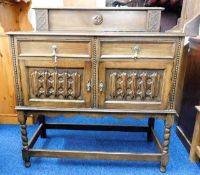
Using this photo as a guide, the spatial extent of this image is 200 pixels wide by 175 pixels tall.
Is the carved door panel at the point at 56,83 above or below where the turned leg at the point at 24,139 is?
above

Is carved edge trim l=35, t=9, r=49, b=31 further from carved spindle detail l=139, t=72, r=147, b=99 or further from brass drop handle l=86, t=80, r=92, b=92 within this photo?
carved spindle detail l=139, t=72, r=147, b=99

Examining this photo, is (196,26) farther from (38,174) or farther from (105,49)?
(38,174)

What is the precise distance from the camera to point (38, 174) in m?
1.73

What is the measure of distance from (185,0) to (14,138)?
7.72ft

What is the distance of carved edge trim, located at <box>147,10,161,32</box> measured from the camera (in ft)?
5.32

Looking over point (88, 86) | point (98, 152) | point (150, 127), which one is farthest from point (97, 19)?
point (150, 127)

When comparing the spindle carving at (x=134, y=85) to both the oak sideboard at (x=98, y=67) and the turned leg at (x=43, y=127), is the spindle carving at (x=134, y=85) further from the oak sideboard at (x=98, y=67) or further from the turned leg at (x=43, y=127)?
the turned leg at (x=43, y=127)

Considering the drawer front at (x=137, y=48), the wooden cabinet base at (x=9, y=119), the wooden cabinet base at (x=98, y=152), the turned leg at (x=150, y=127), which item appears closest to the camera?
the drawer front at (x=137, y=48)

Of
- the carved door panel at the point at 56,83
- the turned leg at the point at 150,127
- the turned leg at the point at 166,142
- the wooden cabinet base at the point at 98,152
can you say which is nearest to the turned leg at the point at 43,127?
the wooden cabinet base at the point at 98,152

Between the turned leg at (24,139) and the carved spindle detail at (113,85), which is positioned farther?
the turned leg at (24,139)

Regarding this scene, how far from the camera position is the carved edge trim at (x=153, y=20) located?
1.62 m

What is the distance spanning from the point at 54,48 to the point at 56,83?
25 centimetres

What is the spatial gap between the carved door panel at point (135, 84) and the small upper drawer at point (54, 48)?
0.16 m

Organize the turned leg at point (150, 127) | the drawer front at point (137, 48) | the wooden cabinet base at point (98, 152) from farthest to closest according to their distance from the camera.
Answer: the turned leg at point (150, 127) < the wooden cabinet base at point (98, 152) < the drawer front at point (137, 48)
